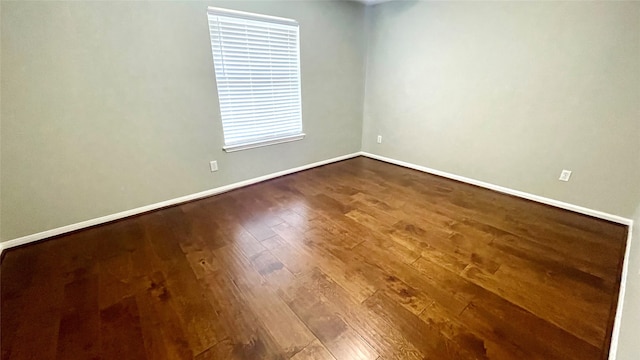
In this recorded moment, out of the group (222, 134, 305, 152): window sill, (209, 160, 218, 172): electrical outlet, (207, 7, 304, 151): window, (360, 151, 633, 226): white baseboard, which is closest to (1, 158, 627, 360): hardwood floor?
(360, 151, 633, 226): white baseboard

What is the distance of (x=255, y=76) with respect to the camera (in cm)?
295

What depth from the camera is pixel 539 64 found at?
8.36 ft

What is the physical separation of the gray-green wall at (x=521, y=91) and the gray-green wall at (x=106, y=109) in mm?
1499

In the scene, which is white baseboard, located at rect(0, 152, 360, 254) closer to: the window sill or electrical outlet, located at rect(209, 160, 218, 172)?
electrical outlet, located at rect(209, 160, 218, 172)

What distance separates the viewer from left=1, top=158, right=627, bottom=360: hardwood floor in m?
1.32

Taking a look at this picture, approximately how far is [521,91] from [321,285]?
279 cm

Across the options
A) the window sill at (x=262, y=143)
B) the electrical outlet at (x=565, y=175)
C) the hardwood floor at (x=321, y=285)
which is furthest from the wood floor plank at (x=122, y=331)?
the electrical outlet at (x=565, y=175)

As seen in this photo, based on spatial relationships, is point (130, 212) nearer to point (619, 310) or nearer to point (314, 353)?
point (314, 353)

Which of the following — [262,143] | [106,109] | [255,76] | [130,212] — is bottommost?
[130,212]

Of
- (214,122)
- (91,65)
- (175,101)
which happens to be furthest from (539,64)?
(91,65)

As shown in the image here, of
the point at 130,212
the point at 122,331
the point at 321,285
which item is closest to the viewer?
the point at 122,331

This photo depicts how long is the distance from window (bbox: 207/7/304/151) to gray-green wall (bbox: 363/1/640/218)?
1464mm

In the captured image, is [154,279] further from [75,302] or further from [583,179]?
[583,179]

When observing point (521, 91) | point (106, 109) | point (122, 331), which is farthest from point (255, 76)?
point (521, 91)
